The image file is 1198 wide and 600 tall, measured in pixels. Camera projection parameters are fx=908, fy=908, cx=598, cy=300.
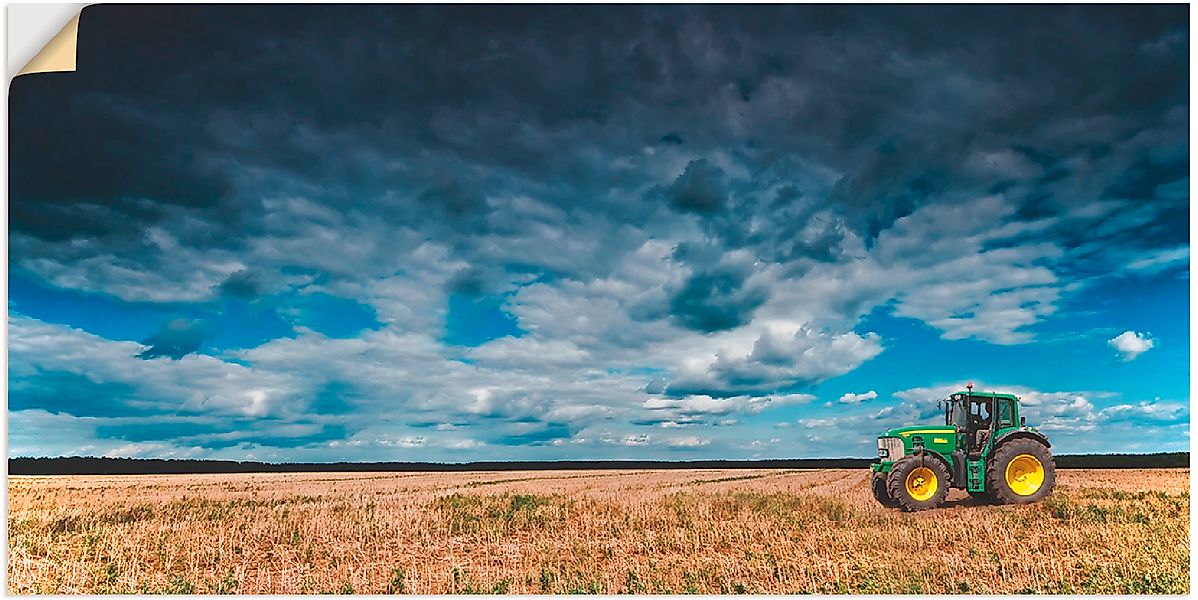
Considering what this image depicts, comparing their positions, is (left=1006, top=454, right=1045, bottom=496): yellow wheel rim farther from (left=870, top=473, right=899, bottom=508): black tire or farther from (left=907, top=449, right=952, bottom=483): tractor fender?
(left=870, top=473, right=899, bottom=508): black tire

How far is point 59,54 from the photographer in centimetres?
958

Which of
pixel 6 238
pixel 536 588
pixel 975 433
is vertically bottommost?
pixel 536 588

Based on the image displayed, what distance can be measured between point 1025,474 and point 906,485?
7.45ft

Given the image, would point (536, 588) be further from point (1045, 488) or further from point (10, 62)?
point (1045, 488)

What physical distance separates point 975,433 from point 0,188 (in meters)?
14.8

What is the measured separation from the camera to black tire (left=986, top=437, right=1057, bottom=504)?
15.1 m

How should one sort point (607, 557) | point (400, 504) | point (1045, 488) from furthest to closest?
point (400, 504) → point (1045, 488) → point (607, 557)

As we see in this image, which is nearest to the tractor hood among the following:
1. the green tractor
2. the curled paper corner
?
the green tractor

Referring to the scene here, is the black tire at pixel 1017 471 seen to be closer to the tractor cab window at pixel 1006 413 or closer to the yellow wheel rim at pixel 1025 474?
the yellow wheel rim at pixel 1025 474

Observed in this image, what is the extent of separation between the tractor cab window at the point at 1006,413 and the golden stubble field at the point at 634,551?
4.95 feet

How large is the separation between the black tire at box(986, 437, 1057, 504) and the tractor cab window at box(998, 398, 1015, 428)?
344 mm

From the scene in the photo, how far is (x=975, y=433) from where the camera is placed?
1583cm

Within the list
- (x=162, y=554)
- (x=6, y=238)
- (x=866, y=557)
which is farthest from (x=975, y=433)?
(x=6, y=238)

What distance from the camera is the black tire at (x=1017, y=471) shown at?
1512 centimetres
